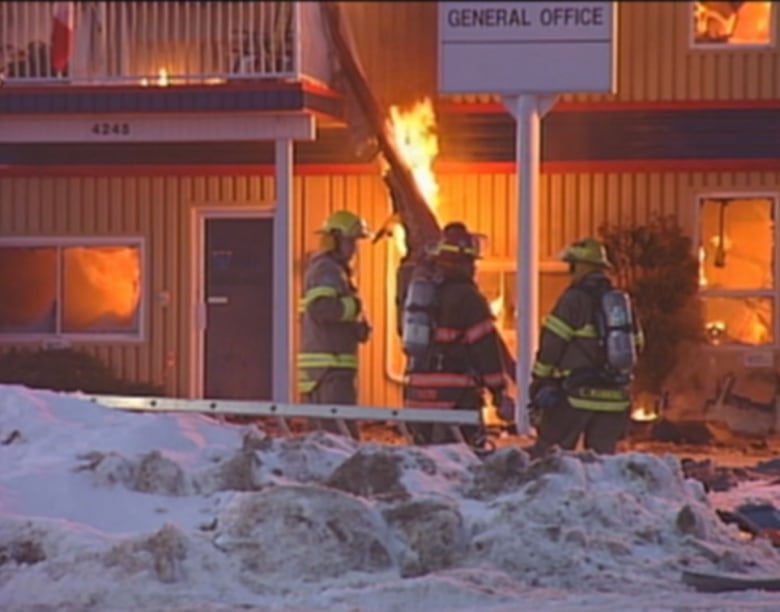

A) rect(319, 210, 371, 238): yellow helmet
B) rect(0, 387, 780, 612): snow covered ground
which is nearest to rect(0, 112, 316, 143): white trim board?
rect(319, 210, 371, 238): yellow helmet

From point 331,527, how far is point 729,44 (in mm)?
10073

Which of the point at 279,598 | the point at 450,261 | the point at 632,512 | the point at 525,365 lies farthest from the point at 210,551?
the point at 525,365

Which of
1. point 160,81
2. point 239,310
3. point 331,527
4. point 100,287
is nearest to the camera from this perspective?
point 331,527

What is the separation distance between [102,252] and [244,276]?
5.23 ft

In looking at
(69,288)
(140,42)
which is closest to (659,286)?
(140,42)

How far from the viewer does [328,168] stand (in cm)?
1919

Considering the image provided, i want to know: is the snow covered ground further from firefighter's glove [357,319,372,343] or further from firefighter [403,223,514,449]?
firefighter's glove [357,319,372,343]

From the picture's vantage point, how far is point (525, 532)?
1027 cm

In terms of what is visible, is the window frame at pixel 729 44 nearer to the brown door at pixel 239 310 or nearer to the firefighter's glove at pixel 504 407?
the brown door at pixel 239 310

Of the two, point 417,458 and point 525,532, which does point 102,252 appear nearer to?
point 417,458

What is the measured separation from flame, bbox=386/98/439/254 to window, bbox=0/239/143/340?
3067 mm

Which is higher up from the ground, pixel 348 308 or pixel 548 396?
pixel 348 308

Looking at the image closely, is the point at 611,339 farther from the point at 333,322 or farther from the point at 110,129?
the point at 110,129

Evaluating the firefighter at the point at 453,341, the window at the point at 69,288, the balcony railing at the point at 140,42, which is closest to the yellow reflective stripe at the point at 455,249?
the firefighter at the point at 453,341
